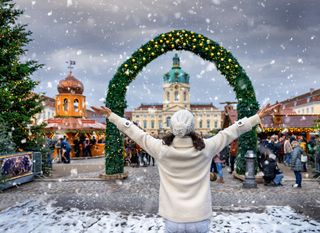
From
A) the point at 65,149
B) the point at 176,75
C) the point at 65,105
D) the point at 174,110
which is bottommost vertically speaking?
the point at 65,149

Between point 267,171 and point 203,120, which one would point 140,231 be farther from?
point 203,120

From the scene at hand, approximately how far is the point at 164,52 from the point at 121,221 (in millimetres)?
7756

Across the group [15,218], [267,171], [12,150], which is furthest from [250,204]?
[12,150]

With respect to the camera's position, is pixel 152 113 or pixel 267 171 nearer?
pixel 267 171

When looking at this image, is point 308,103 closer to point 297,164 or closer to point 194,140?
point 297,164

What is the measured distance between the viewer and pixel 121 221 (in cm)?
634

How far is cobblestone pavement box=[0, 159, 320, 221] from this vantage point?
7.68 meters

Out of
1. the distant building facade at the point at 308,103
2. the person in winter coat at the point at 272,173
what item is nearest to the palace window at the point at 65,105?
the person in winter coat at the point at 272,173

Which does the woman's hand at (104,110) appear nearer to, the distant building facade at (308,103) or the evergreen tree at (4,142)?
the evergreen tree at (4,142)

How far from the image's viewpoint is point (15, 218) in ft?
21.7

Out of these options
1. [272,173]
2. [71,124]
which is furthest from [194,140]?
[71,124]

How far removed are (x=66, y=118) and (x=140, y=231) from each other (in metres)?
22.3

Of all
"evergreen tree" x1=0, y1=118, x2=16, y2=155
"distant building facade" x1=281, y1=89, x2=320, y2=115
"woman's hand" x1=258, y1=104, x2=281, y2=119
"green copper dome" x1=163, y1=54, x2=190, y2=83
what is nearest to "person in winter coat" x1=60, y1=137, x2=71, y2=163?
"evergreen tree" x1=0, y1=118, x2=16, y2=155

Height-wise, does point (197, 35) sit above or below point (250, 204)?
above
